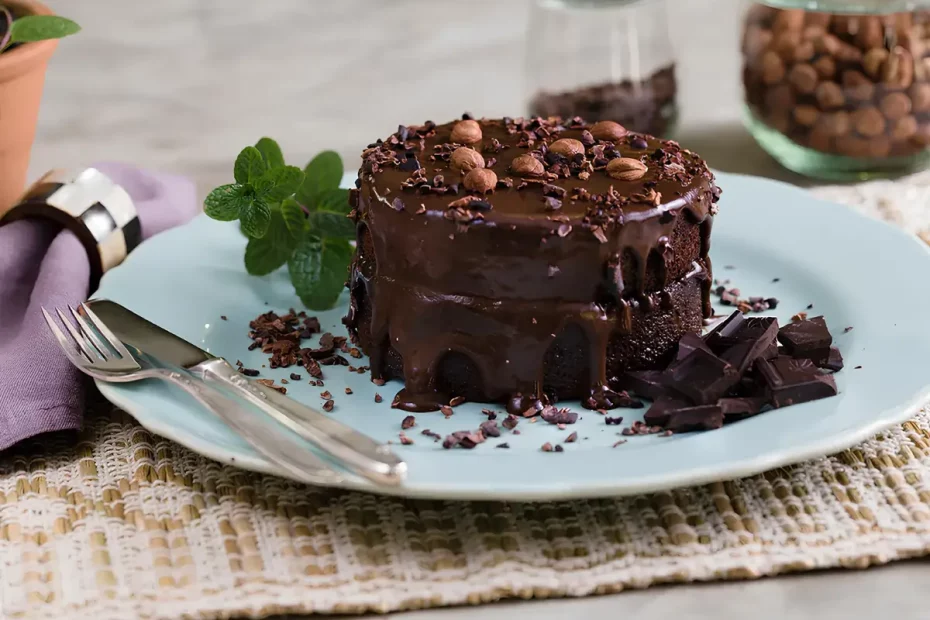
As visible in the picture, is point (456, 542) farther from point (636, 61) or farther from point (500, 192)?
point (636, 61)

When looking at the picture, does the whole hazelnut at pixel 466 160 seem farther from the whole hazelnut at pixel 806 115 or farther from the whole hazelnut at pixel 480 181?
the whole hazelnut at pixel 806 115

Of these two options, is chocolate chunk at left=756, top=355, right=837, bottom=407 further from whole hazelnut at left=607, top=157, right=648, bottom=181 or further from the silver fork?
the silver fork

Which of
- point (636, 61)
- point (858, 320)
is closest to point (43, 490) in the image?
point (858, 320)

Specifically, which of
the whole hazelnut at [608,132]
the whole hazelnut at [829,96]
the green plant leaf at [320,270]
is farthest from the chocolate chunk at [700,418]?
the whole hazelnut at [829,96]

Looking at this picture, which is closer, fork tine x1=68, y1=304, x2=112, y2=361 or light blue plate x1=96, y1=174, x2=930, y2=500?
light blue plate x1=96, y1=174, x2=930, y2=500

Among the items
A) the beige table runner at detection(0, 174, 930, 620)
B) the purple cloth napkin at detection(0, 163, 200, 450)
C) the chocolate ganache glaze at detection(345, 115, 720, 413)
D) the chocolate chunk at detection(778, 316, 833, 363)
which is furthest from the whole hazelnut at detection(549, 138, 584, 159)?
the purple cloth napkin at detection(0, 163, 200, 450)

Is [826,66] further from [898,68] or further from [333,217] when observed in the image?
[333,217]

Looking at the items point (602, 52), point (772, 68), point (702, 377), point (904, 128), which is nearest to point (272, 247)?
point (702, 377)
